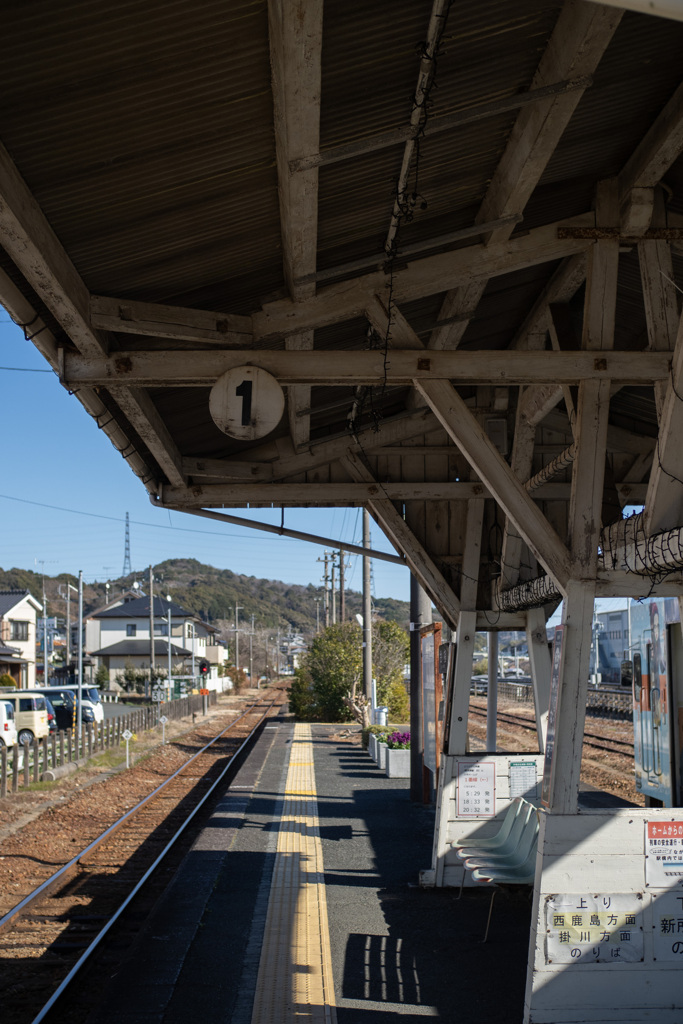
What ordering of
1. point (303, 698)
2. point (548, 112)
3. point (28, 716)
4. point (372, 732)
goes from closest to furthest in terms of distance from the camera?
1. point (548, 112)
2. point (372, 732)
3. point (28, 716)
4. point (303, 698)

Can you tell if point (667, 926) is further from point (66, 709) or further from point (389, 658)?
point (66, 709)

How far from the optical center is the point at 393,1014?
5.69 metres

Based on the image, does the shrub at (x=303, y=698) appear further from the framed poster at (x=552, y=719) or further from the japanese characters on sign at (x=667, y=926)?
the japanese characters on sign at (x=667, y=926)

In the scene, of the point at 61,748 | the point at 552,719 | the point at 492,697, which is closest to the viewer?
the point at 552,719

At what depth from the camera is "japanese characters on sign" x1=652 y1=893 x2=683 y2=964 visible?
5.54 meters

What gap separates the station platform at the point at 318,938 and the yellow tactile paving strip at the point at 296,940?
0.01 meters

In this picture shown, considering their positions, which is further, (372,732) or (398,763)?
(372,732)

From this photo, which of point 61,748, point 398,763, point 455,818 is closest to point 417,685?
point 398,763

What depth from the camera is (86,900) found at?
10258mm

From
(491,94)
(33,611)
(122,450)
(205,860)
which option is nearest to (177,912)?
(205,860)

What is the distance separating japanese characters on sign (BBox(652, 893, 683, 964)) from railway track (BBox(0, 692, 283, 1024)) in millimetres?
4092

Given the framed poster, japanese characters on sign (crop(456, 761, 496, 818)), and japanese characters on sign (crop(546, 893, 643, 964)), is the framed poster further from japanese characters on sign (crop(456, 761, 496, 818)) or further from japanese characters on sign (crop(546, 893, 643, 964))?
japanese characters on sign (crop(456, 761, 496, 818))

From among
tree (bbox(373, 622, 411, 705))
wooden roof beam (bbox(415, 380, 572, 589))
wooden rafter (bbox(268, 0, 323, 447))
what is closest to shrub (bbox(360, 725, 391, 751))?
tree (bbox(373, 622, 411, 705))

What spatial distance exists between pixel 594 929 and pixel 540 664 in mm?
3756
